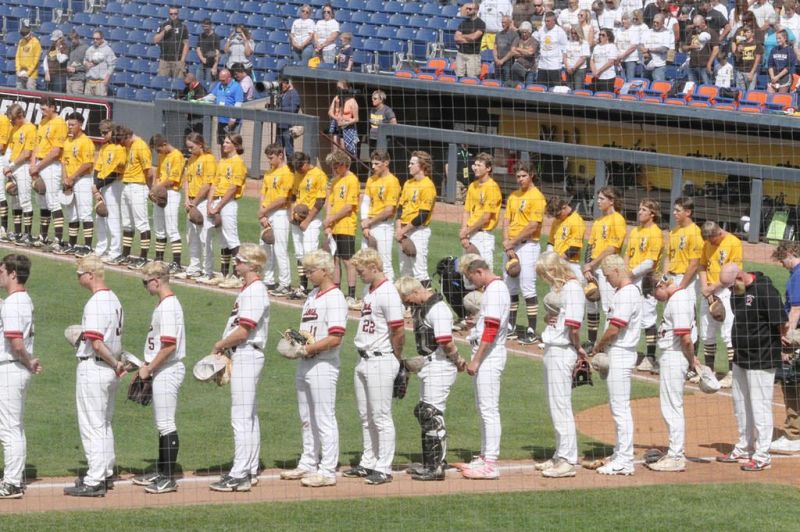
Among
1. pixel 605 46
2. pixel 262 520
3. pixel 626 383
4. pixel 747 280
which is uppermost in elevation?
pixel 605 46

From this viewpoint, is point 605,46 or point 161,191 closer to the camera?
point 161,191

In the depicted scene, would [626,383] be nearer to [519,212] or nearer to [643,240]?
[643,240]

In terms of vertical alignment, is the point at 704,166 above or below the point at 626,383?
above

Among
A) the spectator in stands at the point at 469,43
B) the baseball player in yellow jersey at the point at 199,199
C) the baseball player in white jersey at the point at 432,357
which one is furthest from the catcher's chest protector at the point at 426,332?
the spectator in stands at the point at 469,43

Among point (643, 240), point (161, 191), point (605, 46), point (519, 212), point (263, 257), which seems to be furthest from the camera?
point (605, 46)

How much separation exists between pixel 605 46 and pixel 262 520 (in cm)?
1124

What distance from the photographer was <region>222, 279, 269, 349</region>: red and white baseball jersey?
8.88 metres

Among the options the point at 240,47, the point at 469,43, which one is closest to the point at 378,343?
the point at 469,43

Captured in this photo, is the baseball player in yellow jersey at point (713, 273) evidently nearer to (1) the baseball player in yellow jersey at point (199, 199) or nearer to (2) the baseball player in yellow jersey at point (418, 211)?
(2) the baseball player in yellow jersey at point (418, 211)

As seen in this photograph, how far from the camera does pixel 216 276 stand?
15016 millimetres

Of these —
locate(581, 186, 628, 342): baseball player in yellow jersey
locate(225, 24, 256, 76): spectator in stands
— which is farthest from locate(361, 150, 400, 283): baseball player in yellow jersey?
locate(225, 24, 256, 76): spectator in stands

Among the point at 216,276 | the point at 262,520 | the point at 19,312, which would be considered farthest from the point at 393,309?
the point at 216,276

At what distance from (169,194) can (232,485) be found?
21.5 ft

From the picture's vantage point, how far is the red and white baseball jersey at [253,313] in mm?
8883
